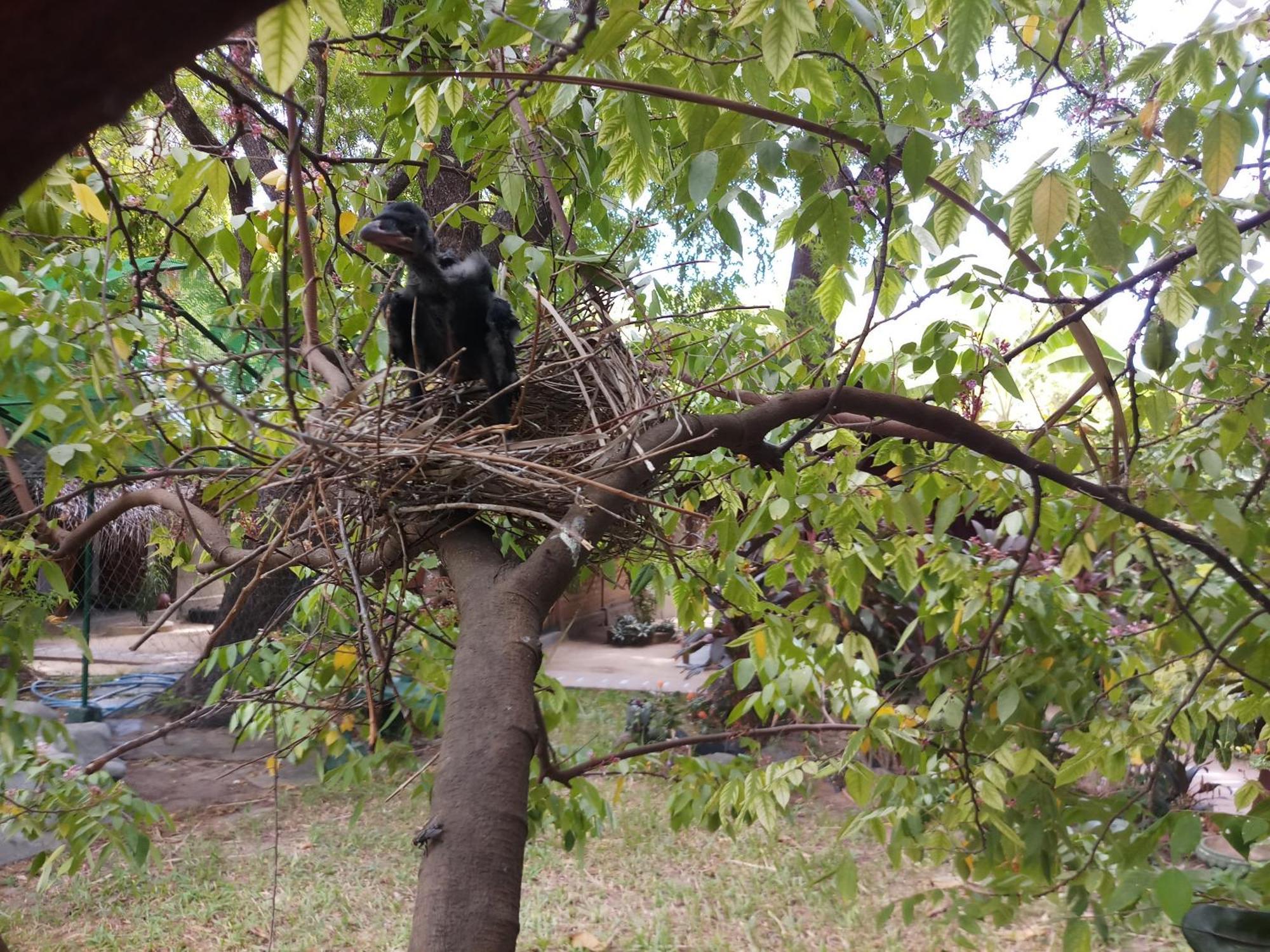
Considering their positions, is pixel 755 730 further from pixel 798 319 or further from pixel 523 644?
pixel 798 319

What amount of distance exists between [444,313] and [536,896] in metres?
3.07

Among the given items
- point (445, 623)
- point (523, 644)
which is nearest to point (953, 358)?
point (523, 644)

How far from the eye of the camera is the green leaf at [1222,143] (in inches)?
53.0

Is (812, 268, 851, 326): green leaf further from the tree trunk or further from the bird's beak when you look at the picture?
the tree trunk

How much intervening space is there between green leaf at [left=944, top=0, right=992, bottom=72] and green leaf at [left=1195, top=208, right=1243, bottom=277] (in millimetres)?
530

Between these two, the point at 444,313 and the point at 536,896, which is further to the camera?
the point at 536,896

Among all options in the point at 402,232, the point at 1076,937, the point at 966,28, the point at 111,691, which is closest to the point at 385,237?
the point at 402,232

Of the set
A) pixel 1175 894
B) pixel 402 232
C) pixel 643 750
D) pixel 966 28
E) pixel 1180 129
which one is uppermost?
pixel 402 232

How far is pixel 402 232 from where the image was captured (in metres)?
2.39

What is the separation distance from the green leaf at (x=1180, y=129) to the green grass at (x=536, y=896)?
2706 mm

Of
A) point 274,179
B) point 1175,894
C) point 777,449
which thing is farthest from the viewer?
point 274,179

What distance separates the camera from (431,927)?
3.12ft

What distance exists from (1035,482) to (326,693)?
7.26 feet

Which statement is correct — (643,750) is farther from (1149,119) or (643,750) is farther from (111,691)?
(111,691)
